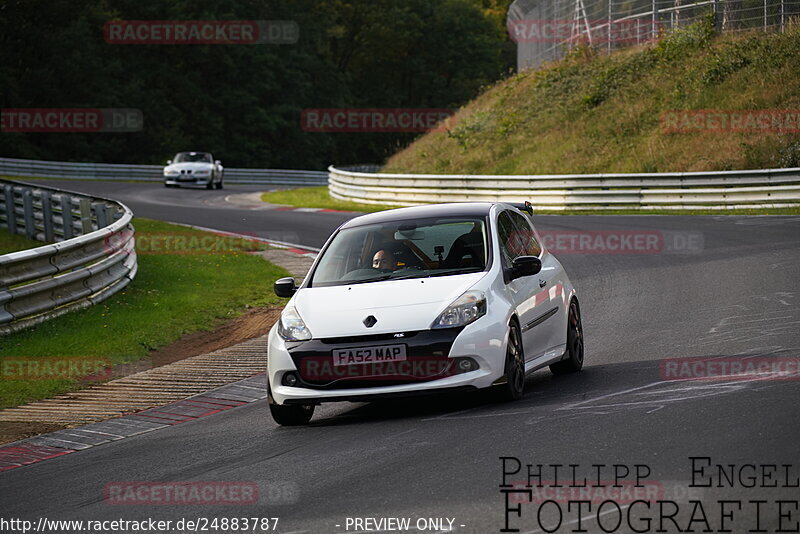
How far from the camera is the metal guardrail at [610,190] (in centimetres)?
2728

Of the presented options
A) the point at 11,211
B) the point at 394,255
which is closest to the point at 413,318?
the point at 394,255

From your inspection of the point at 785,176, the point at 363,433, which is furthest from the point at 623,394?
the point at 785,176

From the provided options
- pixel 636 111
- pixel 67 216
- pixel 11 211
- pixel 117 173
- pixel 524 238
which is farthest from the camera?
pixel 117 173

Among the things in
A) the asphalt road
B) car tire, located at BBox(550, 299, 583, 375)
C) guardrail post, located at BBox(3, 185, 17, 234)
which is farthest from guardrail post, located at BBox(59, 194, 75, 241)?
car tire, located at BBox(550, 299, 583, 375)

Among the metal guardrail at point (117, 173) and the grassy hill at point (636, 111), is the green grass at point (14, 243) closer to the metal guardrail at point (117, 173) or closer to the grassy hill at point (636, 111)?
the grassy hill at point (636, 111)

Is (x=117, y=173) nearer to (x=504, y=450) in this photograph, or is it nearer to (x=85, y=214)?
(x=85, y=214)

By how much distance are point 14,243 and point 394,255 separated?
14.6 metres

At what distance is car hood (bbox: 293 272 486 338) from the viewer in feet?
27.5

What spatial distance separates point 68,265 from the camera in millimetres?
14172

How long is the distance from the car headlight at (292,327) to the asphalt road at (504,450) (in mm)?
666

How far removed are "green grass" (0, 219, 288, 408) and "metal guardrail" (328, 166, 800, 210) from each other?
12.1m

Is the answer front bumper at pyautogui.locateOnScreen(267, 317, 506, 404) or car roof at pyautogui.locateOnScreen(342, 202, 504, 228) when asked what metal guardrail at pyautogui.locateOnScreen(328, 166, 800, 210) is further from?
front bumper at pyautogui.locateOnScreen(267, 317, 506, 404)

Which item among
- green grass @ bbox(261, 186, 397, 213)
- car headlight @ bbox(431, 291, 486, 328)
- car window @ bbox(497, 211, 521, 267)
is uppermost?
car window @ bbox(497, 211, 521, 267)

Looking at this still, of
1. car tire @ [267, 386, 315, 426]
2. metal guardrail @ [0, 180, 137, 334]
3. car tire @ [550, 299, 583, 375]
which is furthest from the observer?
metal guardrail @ [0, 180, 137, 334]
